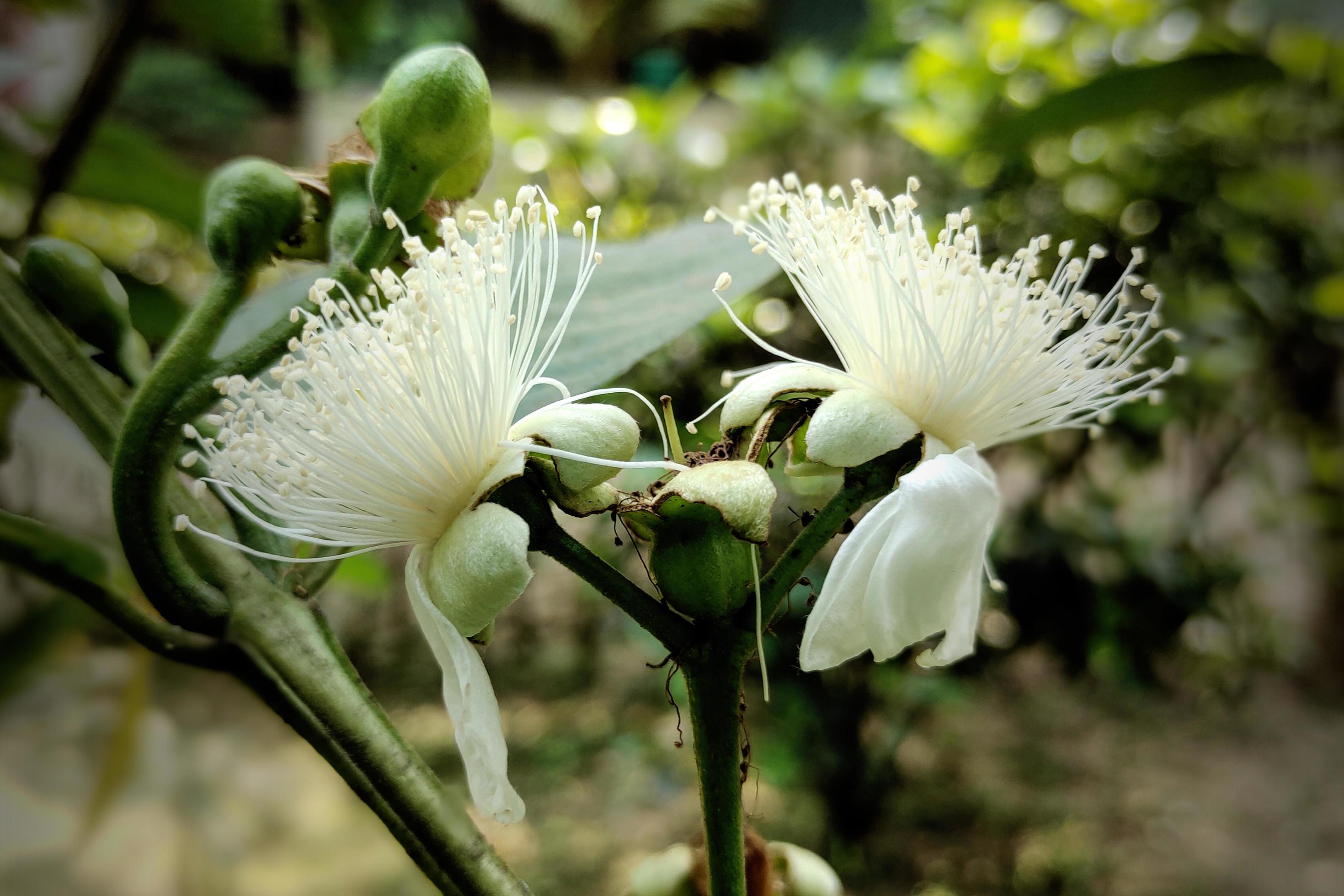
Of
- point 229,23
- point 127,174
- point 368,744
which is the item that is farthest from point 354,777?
point 229,23

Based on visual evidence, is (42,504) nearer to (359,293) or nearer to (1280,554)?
(359,293)

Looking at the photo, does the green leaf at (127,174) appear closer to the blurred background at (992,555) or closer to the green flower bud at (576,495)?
the blurred background at (992,555)

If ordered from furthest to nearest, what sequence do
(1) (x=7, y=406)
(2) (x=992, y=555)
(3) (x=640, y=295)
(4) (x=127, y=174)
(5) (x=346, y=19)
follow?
(2) (x=992, y=555)
(5) (x=346, y=19)
(4) (x=127, y=174)
(1) (x=7, y=406)
(3) (x=640, y=295)

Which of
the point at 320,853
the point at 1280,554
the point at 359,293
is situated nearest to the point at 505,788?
the point at 359,293

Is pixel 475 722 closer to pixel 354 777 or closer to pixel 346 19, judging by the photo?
pixel 354 777

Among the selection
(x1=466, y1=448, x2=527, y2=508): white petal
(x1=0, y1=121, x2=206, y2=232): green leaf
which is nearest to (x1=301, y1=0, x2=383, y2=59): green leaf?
(x1=0, y1=121, x2=206, y2=232): green leaf
